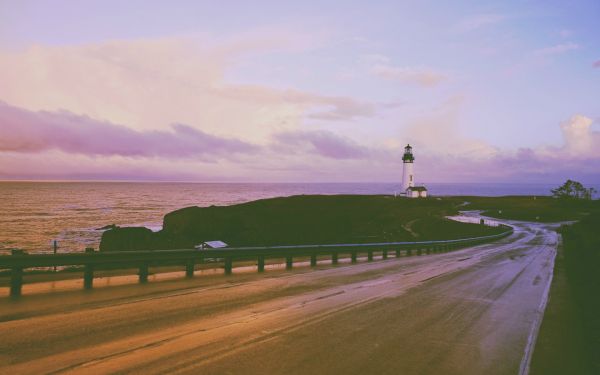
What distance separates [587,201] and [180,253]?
112 metres

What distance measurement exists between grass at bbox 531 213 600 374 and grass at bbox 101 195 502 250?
25283 mm

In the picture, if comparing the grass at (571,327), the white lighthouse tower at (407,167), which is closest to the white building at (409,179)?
the white lighthouse tower at (407,167)

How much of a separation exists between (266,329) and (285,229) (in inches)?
1845

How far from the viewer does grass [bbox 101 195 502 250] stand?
34.7m

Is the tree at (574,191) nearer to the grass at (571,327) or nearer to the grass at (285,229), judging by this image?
the grass at (285,229)

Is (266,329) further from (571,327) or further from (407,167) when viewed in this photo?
(407,167)

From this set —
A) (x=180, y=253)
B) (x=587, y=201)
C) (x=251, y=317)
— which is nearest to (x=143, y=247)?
(x=180, y=253)

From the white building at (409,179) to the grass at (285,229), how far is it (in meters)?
30.0

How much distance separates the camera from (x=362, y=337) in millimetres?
7305

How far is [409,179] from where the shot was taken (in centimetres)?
11369

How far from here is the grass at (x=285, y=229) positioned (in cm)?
3469

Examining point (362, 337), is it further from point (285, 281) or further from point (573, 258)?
point (573, 258)

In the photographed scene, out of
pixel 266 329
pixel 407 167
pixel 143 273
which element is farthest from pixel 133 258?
pixel 407 167

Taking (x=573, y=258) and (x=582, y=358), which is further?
(x=573, y=258)
